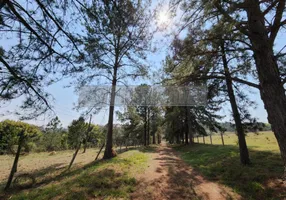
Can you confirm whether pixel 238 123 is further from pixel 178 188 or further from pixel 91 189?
pixel 91 189

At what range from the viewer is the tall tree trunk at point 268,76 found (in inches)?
130

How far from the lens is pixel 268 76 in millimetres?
3533

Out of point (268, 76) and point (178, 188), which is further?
point (178, 188)

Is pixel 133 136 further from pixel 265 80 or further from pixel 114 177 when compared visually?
pixel 265 80

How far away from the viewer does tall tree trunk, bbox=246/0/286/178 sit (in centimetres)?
329

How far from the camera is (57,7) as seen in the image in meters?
3.27

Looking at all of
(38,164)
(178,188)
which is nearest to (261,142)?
(178,188)

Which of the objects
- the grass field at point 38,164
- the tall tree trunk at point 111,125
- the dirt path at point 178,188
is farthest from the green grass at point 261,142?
the grass field at point 38,164

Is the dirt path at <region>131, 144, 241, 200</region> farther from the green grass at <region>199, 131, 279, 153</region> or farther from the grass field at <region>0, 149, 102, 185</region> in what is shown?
the grass field at <region>0, 149, 102, 185</region>

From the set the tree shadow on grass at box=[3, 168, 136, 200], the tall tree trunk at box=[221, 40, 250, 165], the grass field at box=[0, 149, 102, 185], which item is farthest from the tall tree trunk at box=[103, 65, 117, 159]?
the tall tree trunk at box=[221, 40, 250, 165]

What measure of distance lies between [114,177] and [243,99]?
694 centimetres

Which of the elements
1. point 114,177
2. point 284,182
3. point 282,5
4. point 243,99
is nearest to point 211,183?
point 284,182

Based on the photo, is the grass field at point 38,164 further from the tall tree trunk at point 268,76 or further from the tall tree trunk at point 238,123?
the tall tree trunk at point 268,76

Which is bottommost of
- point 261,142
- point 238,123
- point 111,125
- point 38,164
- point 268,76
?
point 38,164
